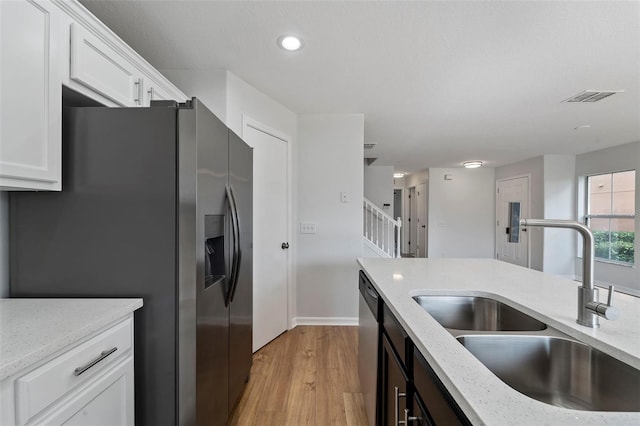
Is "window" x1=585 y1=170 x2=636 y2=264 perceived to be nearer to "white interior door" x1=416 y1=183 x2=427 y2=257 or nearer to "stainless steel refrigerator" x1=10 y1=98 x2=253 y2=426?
"white interior door" x1=416 y1=183 x2=427 y2=257

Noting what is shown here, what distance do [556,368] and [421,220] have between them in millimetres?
7426

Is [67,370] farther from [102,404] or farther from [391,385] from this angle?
[391,385]

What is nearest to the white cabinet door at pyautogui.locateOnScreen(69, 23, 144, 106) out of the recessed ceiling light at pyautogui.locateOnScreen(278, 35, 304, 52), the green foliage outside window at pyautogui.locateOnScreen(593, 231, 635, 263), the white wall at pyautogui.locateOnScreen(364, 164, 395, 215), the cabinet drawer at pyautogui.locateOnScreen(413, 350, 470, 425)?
the recessed ceiling light at pyautogui.locateOnScreen(278, 35, 304, 52)

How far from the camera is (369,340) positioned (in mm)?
1596

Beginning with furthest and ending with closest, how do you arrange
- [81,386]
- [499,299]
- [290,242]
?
1. [290,242]
2. [499,299]
3. [81,386]

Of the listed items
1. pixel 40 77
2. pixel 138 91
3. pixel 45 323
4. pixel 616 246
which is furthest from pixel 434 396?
pixel 616 246

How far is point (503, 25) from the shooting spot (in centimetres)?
171

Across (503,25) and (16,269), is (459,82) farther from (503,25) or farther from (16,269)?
(16,269)

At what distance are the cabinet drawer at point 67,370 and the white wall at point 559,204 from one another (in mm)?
6963

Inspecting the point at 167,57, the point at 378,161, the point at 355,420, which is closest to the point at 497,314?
the point at 355,420

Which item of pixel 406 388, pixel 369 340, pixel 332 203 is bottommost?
pixel 369 340

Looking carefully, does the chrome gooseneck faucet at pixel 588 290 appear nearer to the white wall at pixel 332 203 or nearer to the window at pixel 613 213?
the white wall at pixel 332 203

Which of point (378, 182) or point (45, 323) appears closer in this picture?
point (45, 323)

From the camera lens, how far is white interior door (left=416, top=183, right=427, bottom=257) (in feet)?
25.3
